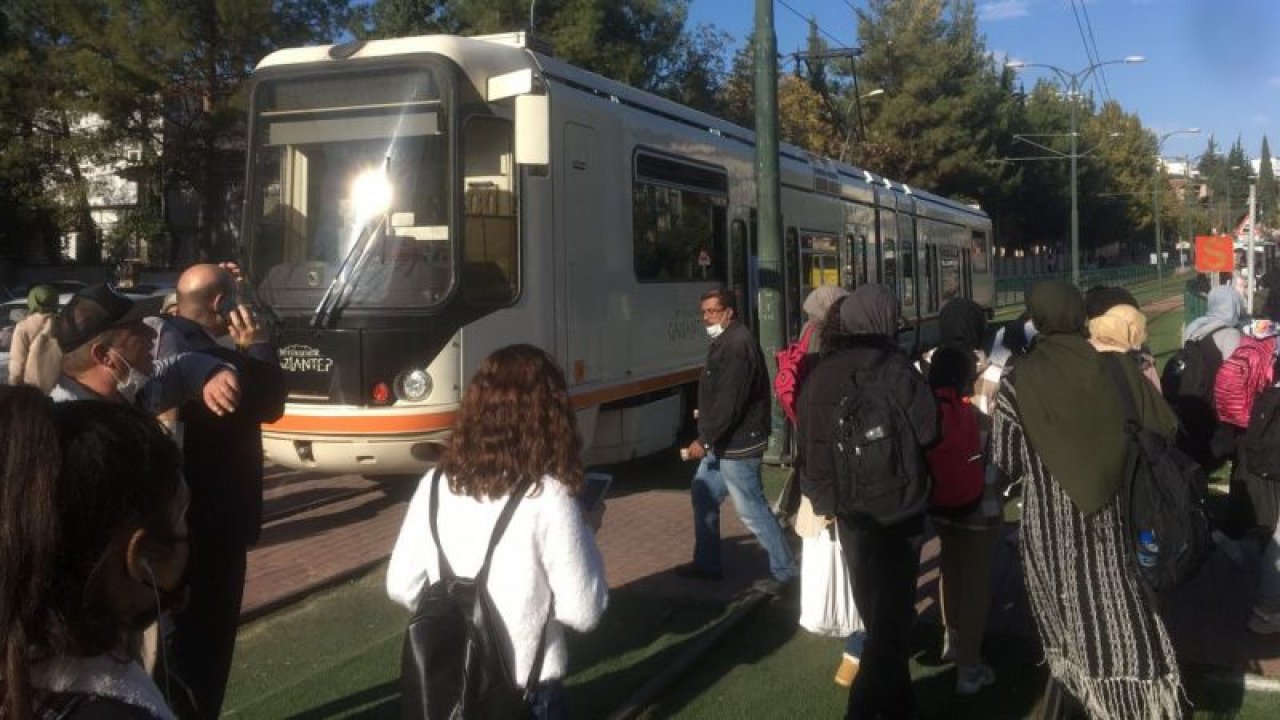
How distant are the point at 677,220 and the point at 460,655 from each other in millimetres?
7779

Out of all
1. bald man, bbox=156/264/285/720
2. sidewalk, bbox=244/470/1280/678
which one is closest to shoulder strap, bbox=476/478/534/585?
bald man, bbox=156/264/285/720

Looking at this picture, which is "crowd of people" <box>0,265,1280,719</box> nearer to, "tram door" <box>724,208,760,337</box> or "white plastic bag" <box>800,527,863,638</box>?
"white plastic bag" <box>800,527,863,638</box>

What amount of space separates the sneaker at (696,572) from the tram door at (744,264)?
5054 millimetres

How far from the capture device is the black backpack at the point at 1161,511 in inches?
148

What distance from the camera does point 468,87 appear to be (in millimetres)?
7930

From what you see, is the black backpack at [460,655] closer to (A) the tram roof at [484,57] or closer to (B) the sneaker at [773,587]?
(B) the sneaker at [773,587]

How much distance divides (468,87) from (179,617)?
497 centimetres

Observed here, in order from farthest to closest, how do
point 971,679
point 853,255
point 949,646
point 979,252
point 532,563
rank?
point 979,252 < point 853,255 < point 949,646 < point 971,679 < point 532,563

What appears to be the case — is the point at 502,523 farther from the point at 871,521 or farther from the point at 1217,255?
the point at 1217,255

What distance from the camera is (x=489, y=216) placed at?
26.4 feet

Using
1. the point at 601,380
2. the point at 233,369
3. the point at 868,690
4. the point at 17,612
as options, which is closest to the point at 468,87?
the point at 601,380

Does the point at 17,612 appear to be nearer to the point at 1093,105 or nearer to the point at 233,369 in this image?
the point at 233,369

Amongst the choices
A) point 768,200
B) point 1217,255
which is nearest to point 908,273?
point 1217,255

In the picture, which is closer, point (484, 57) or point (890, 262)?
point (484, 57)
